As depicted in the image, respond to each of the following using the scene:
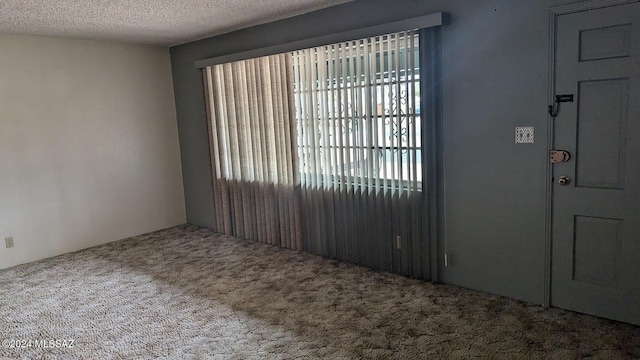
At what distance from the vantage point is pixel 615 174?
110 inches

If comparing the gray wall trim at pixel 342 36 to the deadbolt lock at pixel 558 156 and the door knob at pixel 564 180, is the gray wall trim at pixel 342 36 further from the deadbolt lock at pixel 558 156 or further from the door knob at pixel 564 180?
the door knob at pixel 564 180

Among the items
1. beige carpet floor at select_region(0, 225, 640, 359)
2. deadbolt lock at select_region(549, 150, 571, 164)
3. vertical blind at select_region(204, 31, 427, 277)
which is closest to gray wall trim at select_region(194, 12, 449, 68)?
vertical blind at select_region(204, 31, 427, 277)

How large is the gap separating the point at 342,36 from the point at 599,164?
2243 millimetres

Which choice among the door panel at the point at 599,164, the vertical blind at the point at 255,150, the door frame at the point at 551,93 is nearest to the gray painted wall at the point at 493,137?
the door frame at the point at 551,93

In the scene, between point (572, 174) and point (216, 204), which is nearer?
point (572, 174)

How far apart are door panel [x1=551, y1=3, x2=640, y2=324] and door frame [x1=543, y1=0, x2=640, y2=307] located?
1.0 inches

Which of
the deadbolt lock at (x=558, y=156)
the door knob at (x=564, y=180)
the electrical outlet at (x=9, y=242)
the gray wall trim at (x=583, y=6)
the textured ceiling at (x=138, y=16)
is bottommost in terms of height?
the electrical outlet at (x=9, y=242)

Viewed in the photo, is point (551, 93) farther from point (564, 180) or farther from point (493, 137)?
point (564, 180)

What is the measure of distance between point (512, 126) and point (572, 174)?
51 centimetres

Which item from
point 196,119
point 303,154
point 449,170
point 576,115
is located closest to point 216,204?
point 196,119

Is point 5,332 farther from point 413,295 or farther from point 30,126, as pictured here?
point 413,295

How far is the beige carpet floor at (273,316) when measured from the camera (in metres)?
2.72

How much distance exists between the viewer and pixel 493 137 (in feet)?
10.7

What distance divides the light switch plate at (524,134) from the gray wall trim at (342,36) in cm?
97
